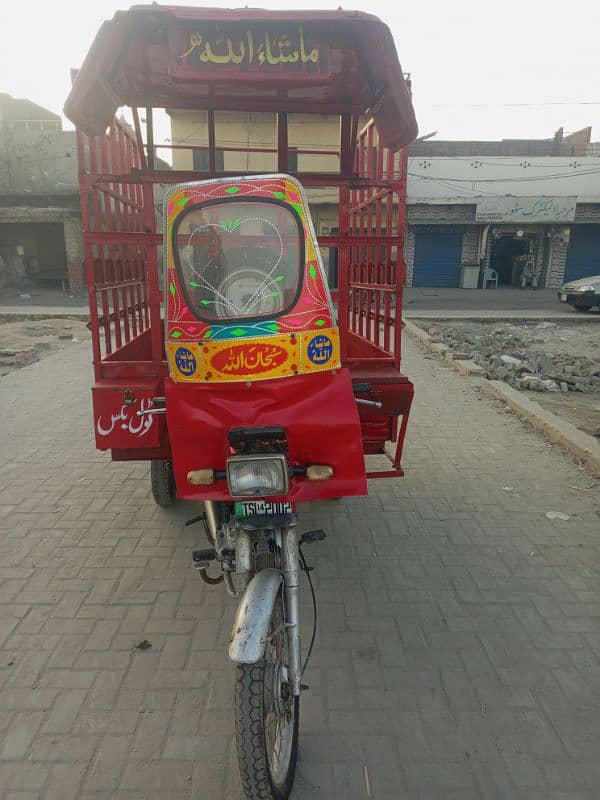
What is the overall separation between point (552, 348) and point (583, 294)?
6811 mm

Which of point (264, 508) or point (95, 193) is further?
point (95, 193)

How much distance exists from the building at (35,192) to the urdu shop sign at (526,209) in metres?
17.7

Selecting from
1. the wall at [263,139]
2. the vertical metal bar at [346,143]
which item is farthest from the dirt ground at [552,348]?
the wall at [263,139]

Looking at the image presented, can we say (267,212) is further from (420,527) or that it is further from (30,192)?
(30,192)

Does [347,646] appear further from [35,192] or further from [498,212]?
[35,192]

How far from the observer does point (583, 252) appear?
2678 cm

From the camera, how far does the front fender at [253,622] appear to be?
1.82 m

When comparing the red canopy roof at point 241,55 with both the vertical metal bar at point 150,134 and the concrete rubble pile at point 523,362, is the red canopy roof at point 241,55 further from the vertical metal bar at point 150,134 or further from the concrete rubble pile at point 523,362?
the concrete rubble pile at point 523,362

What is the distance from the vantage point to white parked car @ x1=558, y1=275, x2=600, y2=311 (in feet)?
56.7

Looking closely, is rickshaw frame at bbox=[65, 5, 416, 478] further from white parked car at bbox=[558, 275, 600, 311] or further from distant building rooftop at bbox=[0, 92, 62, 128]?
distant building rooftop at bbox=[0, 92, 62, 128]

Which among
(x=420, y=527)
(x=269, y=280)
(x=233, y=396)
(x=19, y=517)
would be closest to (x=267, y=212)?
(x=269, y=280)

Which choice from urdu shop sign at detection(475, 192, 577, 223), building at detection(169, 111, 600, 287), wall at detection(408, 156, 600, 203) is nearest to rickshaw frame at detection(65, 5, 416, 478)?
building at detection(169, 111, 600, 287)

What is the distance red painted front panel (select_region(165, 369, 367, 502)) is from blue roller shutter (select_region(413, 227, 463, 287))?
25973mm

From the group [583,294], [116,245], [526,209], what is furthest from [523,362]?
[526,209]
